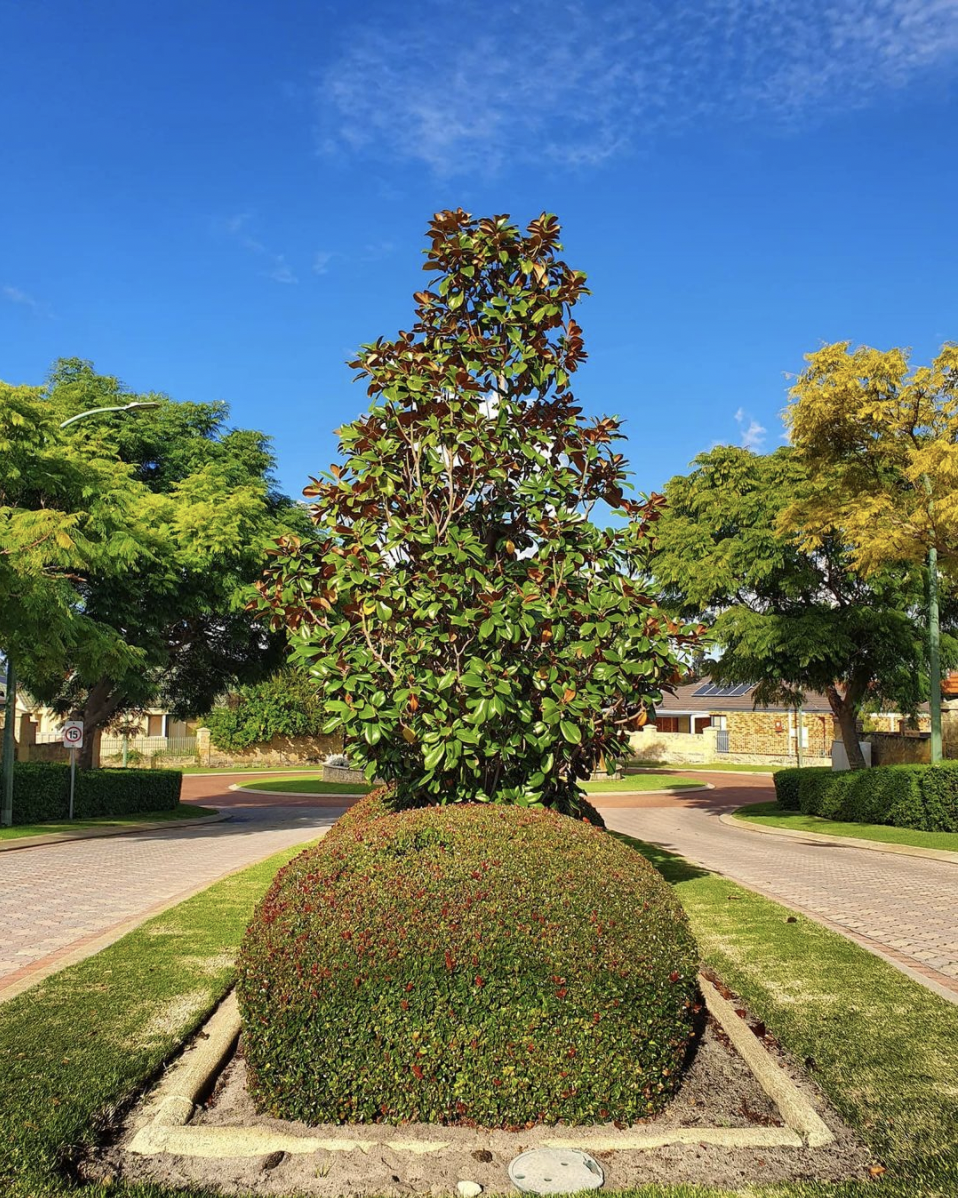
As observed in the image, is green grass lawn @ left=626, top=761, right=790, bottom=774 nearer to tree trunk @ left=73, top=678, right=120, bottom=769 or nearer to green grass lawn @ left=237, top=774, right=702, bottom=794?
green grass lawn @ left=237, top=774, right=702, bottom=794

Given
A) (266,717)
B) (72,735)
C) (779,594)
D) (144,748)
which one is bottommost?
(144,748)

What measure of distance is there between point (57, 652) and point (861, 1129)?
46.3 feet

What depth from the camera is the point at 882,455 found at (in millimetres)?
19031

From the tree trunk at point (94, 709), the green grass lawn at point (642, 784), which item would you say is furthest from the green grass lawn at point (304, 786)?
the tree trunk at point (94, 709)

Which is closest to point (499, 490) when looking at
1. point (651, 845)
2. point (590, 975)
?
point (590, 975)

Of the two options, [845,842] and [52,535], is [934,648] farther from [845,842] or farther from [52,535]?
[52,535]

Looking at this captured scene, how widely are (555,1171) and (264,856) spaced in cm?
1204

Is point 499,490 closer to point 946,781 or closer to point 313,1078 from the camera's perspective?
point 313,1078

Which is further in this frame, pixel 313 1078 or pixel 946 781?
pixel 946 781

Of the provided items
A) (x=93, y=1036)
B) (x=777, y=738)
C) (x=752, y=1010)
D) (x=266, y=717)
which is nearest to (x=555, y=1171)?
(x=752, y=1010)

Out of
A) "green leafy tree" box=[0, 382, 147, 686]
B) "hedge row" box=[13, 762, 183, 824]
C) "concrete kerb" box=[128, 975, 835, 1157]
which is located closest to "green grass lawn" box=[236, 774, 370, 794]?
"hedge row" box=[13, 762, 183, 824]

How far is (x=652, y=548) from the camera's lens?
7809mm

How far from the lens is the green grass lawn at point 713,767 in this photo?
4631 centimetres

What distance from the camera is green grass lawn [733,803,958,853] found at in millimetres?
16625
